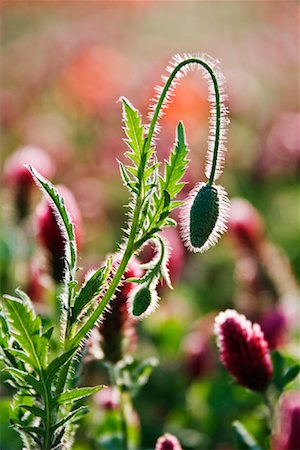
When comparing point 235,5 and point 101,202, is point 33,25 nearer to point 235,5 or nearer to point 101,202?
point 235,5

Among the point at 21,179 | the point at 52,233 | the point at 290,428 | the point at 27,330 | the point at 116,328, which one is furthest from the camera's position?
the point at 21,179

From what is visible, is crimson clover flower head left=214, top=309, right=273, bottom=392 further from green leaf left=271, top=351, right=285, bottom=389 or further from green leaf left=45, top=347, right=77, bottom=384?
green leaf left=45, top=347, right=77, bottom=384

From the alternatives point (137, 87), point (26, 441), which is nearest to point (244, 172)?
point (137, 87)

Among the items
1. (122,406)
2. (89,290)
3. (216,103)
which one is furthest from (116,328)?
(216,103)

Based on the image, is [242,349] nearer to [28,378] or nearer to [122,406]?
[122,406]

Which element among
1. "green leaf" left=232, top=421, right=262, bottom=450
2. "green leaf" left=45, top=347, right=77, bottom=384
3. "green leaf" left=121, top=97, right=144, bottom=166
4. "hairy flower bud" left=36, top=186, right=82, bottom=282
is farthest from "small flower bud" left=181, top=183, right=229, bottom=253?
"hairy flower bud" left=36, top=186, right=82, bottom=282

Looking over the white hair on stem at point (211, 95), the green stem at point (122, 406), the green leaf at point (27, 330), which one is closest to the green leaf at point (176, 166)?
the white hair on stem at point (211, 95)
